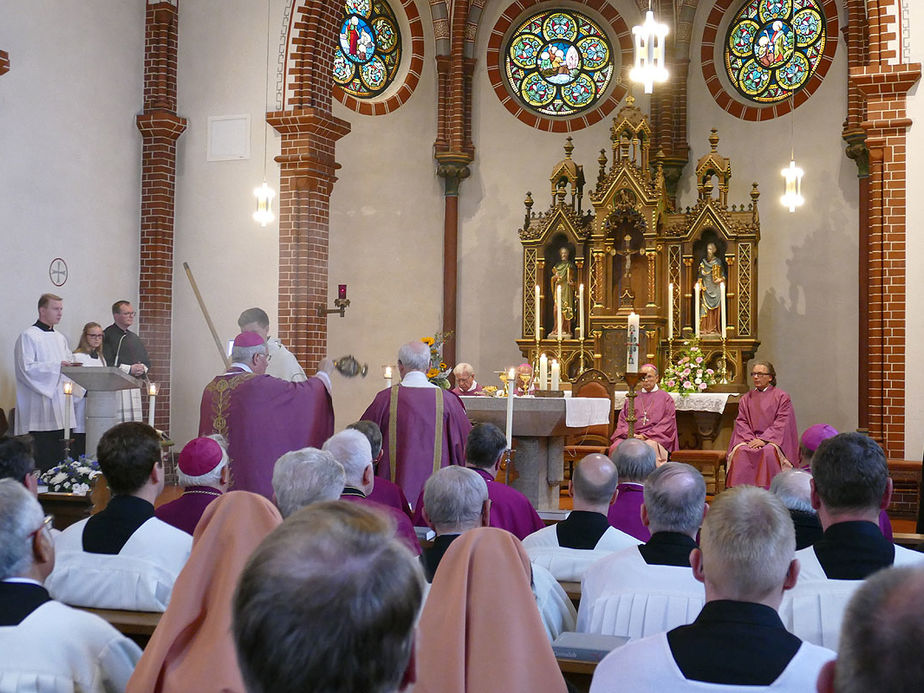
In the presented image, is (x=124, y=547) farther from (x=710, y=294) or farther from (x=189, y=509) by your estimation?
(x=710, y=294)

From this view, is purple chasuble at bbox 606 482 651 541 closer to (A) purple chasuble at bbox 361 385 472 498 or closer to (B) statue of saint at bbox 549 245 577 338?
(A) purple chasuble at bbox 361 385 472 498

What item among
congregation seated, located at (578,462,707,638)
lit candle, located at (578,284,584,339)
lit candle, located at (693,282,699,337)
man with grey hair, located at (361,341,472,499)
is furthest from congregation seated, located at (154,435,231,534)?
lit candle, located at (693,282,699,337)

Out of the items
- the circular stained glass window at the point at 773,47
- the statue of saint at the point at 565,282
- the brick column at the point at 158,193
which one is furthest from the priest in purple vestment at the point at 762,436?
the brick column at the point at 158,193

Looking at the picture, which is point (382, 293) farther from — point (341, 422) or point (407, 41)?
point (407, 41)

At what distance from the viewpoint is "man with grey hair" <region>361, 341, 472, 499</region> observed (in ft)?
23.0

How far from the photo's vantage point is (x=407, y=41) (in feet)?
49.7

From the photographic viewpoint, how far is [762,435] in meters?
10.8

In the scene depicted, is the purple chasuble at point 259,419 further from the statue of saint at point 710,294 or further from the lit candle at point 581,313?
the statue of saint at point 710,294

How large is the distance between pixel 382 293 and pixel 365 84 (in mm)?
2930

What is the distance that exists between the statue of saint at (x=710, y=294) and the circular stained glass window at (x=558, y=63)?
3.41 metres

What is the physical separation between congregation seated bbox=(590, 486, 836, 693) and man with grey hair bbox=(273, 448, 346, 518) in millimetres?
1723

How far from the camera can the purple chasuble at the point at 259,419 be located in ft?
20.6

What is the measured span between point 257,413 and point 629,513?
2372mm

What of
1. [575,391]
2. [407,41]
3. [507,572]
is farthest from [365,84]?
[507,572]
